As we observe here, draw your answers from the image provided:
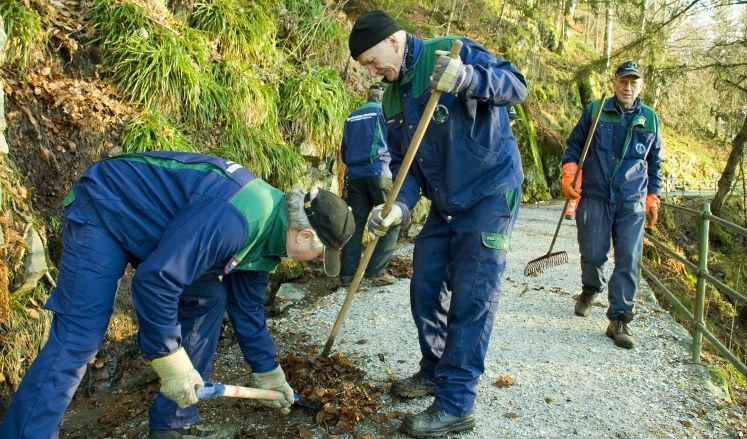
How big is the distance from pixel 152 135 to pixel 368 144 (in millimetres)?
2254

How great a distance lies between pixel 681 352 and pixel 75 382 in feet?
15.4

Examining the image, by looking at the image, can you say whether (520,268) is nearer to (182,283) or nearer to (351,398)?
A: (351,398)

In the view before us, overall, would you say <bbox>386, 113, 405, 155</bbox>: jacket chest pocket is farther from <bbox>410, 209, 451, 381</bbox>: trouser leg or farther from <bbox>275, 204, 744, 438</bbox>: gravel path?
<bbox>275, 204, 744, 438</bbox>: gravel path

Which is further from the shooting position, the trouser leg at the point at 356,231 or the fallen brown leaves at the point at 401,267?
the fallen brown leaves at the point at 401,267

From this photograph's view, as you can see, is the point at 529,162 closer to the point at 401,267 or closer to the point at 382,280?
the point at 401,267

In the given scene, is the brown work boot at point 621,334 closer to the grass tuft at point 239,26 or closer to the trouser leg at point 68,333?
the trouser leg at point 68,333

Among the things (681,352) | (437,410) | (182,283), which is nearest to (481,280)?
(437,410)

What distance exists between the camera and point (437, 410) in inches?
126

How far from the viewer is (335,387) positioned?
3674 mm

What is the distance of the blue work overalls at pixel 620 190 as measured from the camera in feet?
15.4

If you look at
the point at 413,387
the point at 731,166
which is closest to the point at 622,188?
the point at 413,387

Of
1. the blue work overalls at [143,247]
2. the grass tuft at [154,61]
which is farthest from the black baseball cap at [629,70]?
the grass tuft at [154,61]

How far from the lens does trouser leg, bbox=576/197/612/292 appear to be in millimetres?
4832

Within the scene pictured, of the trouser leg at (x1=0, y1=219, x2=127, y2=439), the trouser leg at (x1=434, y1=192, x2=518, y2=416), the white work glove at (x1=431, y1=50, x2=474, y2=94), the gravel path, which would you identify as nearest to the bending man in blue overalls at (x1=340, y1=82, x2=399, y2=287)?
the gravel path
